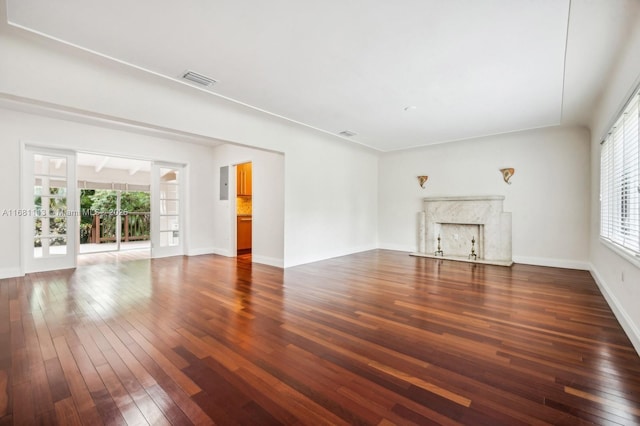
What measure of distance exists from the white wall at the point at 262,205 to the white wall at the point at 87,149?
0.65 metres

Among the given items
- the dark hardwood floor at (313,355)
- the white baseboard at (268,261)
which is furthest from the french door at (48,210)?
the white baseboard at (268,261)

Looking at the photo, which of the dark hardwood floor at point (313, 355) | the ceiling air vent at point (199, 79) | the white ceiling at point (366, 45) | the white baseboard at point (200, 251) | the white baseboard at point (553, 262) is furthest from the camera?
the white baseboard at point (200, 251)

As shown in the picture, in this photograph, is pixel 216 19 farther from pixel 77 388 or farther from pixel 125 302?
pixel 125 302

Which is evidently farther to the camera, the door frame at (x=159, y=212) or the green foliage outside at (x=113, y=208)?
the green foliage outside at (x=113, y=208)

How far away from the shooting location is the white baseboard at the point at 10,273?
4.62 m

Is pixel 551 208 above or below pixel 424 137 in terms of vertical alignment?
below

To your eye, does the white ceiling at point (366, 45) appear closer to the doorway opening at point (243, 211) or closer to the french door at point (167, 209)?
the doorway opening at point (243, 211)

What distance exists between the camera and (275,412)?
1574 mm

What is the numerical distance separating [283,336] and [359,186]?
215 inches

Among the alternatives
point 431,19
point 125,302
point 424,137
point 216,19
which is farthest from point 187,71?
point 424,137

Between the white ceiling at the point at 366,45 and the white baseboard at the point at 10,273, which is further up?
the white ceiling at the point at 366,45

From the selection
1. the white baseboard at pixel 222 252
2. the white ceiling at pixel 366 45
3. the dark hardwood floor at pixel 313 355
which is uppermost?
the white ceiling at pixel 366 45

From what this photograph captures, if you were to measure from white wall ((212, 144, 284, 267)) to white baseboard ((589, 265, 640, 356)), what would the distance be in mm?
4542

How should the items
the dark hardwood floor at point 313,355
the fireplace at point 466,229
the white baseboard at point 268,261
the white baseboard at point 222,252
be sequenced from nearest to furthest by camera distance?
the dark hardwood floor at point 313,355 < the white baseboard at point 268,261 < the fireplace at point 466,229 < the white baseboard at point 222,252
